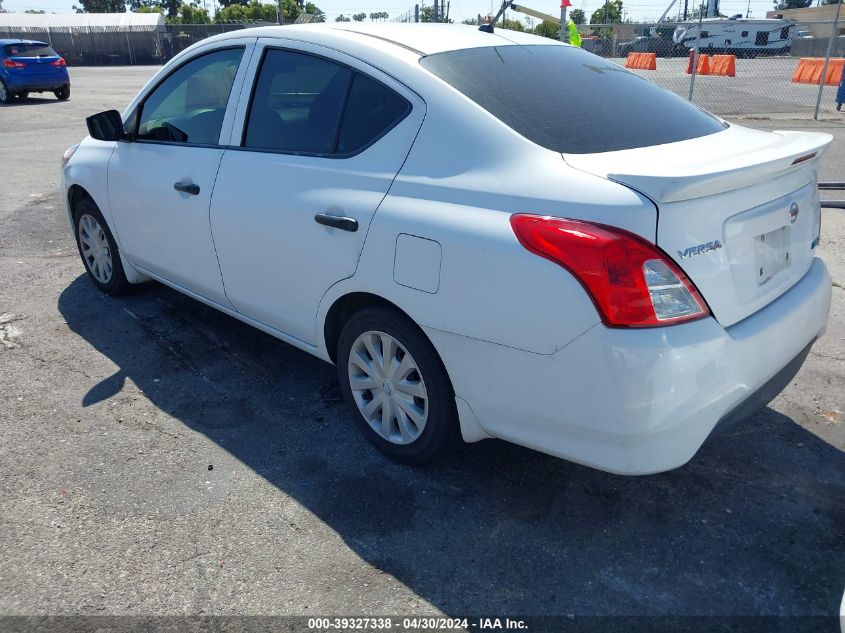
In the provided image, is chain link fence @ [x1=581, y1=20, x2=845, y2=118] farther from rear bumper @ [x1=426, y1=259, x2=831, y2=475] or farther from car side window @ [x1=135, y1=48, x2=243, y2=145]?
rear bumper @ [x1=426, y1=259, x2=831, y2=475]

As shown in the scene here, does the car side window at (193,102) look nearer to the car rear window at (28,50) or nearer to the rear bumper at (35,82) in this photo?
the rear bumper at (35,82)

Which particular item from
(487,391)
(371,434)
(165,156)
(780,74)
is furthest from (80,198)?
(780,74)

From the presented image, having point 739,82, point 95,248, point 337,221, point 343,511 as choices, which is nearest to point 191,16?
point 739,82

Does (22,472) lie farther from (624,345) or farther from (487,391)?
(624,345)

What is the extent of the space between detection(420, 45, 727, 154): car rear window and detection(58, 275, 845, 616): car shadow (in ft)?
4.64

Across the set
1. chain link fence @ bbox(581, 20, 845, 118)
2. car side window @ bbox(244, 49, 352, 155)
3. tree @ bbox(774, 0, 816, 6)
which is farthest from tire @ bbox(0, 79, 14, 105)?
tree @ bbox(774, 0, 816, 6)

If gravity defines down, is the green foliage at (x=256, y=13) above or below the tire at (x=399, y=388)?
above

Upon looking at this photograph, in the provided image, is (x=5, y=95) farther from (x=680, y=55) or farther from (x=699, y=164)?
(x=680, y=55)

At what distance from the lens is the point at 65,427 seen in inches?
141

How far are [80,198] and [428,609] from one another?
408 cm

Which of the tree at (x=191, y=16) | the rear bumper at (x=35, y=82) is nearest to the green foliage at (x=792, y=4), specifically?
the tree at (x=191, y=16)

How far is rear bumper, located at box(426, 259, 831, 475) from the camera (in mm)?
2268

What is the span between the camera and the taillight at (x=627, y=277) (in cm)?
226

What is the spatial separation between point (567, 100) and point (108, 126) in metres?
2.94
